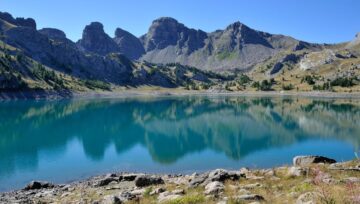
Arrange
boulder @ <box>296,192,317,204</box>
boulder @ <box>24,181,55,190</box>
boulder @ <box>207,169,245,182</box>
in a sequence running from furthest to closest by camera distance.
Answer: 1. boulder @ <box>24,181,55,190</box>
2. boulder @ <box>207,169,245,182</box>
3. boulder @ <box>296,192,317,204</box>

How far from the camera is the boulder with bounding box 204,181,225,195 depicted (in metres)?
18.3

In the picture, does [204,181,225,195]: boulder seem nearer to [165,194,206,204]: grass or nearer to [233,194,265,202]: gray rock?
[165,194,206,204]: grass

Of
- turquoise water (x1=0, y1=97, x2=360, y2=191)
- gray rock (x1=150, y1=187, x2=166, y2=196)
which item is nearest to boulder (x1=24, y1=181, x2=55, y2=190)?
turquoise water (x1=0, y1=97, x2=360, y2=191)

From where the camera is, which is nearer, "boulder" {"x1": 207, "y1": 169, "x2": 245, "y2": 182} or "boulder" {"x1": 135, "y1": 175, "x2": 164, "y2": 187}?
"boulder" {"x1": 207, "y1": 169, "x2": 245, "y2": 182}

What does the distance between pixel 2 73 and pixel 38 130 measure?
402ft

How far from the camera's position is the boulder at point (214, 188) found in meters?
18.3

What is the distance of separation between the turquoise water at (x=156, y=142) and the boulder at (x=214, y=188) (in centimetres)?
2663

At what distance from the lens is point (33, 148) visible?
212ft

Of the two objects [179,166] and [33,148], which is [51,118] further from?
[179,166]

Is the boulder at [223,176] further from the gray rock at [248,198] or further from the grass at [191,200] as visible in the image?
the gray rock at [248,198]

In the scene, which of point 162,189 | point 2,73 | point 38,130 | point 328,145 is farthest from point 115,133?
point 2,73

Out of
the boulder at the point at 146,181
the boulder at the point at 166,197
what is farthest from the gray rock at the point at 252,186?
the boulder at the point at 146,181

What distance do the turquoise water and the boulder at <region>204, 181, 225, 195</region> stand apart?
2663 centimetres

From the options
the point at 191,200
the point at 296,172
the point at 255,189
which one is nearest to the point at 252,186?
the point at 255,189
